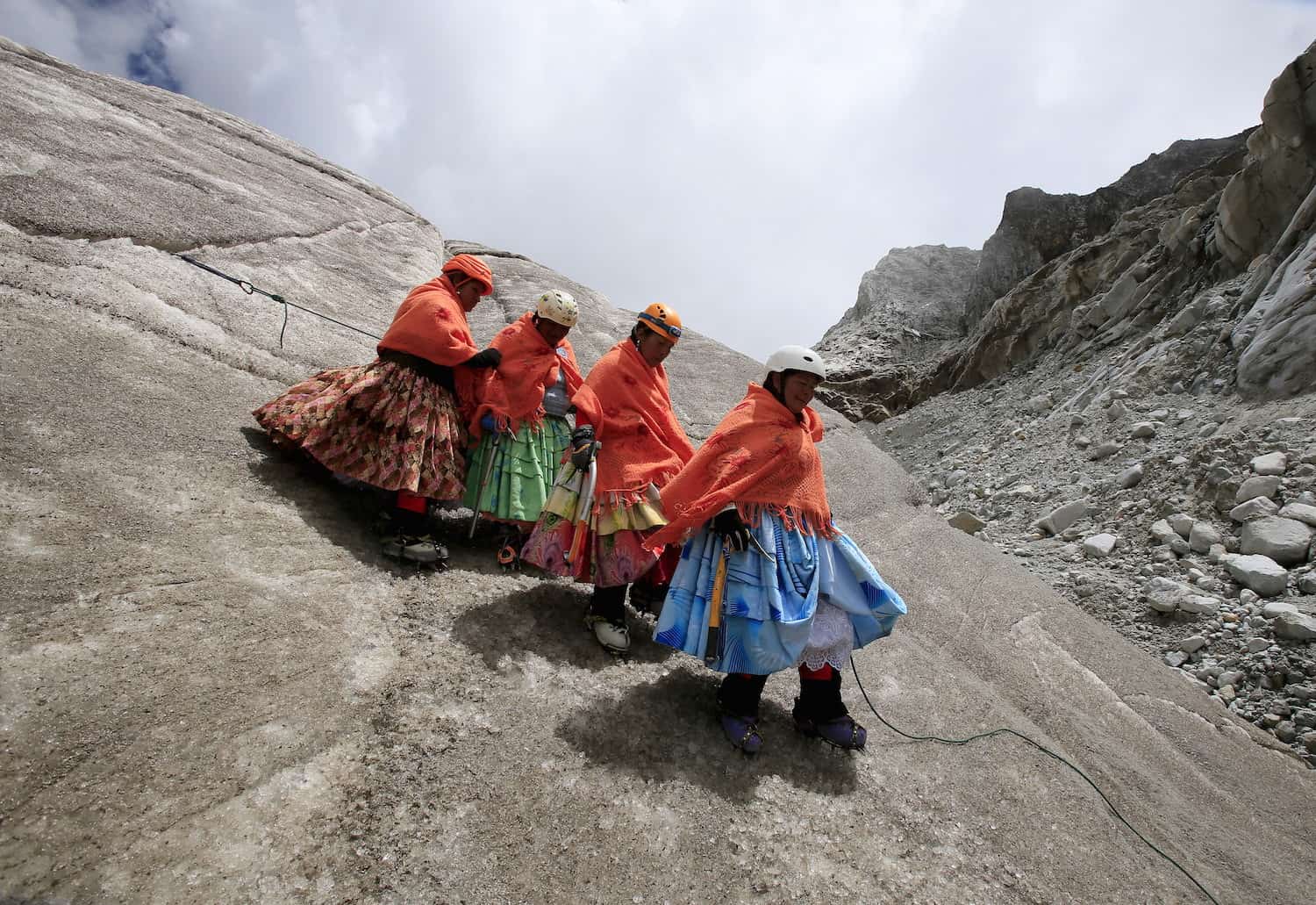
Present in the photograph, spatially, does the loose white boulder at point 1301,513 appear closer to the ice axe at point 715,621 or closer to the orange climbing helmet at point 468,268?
the ice axe at point 715,621

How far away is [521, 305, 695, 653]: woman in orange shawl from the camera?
3373mm

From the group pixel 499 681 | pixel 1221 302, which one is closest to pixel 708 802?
pixel 499 681

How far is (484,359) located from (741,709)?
2.31 m

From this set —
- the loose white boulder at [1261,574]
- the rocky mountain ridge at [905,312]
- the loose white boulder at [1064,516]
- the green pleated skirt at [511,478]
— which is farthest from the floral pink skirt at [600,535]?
the rocky mountain ridge at [905,312]

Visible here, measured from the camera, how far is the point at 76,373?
3463mm

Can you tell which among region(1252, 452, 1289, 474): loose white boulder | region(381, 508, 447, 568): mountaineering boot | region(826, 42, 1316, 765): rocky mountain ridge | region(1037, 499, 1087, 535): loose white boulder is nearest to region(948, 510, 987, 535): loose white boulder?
region(826, 42, 1316, 765): rocky mountain ridge

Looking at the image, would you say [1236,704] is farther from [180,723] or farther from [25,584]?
[25,584]

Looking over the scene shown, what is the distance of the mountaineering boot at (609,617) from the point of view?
3320 millimetres

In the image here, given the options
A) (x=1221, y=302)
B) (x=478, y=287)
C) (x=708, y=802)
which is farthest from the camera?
(x=1221, y=302)

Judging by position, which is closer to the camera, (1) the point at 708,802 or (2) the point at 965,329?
(1) the point at 708,802

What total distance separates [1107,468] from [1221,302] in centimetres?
387

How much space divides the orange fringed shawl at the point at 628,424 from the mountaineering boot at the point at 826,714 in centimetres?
121

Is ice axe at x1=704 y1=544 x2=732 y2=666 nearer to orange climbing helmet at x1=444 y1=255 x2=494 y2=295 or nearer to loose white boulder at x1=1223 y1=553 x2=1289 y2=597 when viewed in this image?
orange climbing helmet at x1=444 y1=255 x2=494 y2=295

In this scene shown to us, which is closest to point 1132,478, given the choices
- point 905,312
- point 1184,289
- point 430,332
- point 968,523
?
point 968,523
